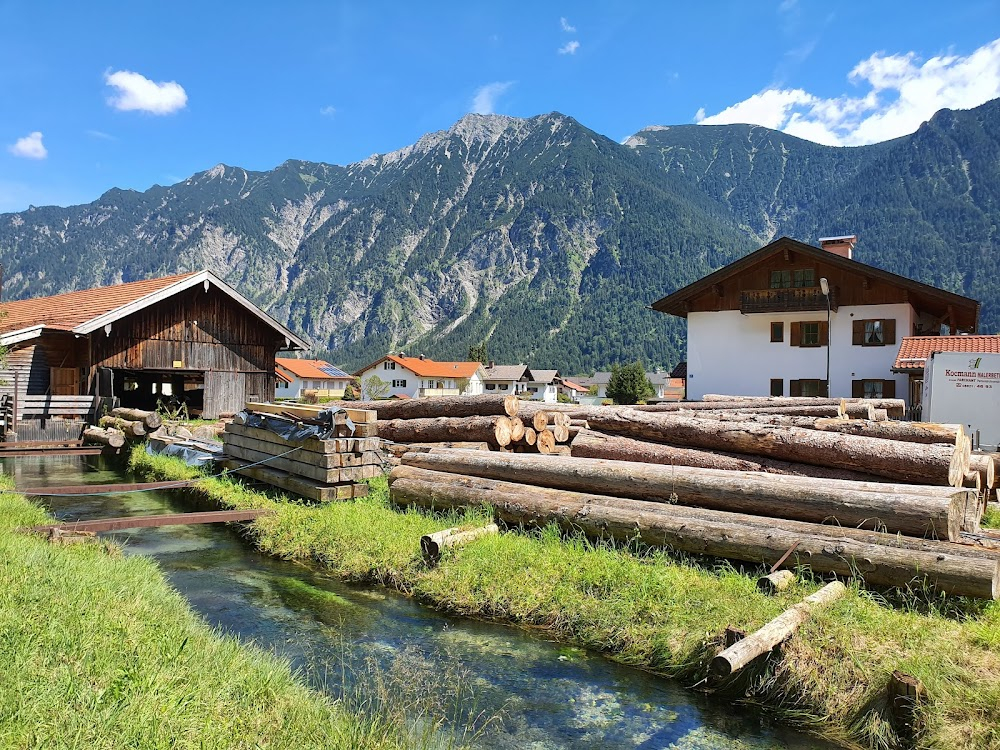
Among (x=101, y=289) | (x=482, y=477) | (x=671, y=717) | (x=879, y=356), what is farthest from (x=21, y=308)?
(x=879, y=356)

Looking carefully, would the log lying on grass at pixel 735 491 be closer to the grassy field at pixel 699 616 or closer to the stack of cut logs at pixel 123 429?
the grassy field at pixel 699 616

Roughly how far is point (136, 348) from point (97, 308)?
1.96 m

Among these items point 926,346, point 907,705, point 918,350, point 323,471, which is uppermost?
point 926,346

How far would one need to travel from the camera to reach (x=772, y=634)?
15.7ft

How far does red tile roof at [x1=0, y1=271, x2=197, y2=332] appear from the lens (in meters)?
23.8

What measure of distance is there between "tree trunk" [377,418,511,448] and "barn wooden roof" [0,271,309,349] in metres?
12.9

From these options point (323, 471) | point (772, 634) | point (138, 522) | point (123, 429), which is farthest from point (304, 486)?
point (123, 429)

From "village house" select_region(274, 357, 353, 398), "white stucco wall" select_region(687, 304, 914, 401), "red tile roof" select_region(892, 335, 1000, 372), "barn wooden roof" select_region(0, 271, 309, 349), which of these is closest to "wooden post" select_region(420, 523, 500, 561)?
"barn wooden roof" select_region(0, 271, 309, 349)

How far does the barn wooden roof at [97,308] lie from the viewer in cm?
2248

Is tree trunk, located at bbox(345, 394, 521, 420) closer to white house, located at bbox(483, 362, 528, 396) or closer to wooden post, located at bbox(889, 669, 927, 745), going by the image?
wooden post, located at bbox(889, 669, 927, 745)

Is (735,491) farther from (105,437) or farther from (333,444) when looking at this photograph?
(105,437)

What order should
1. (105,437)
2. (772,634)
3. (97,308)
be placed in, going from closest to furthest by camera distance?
(772,634), (105,437), (97,308)

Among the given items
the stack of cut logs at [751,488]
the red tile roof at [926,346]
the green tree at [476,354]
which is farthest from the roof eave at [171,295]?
the green tree at [476,354]

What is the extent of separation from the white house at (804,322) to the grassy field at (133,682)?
92.0 ft
